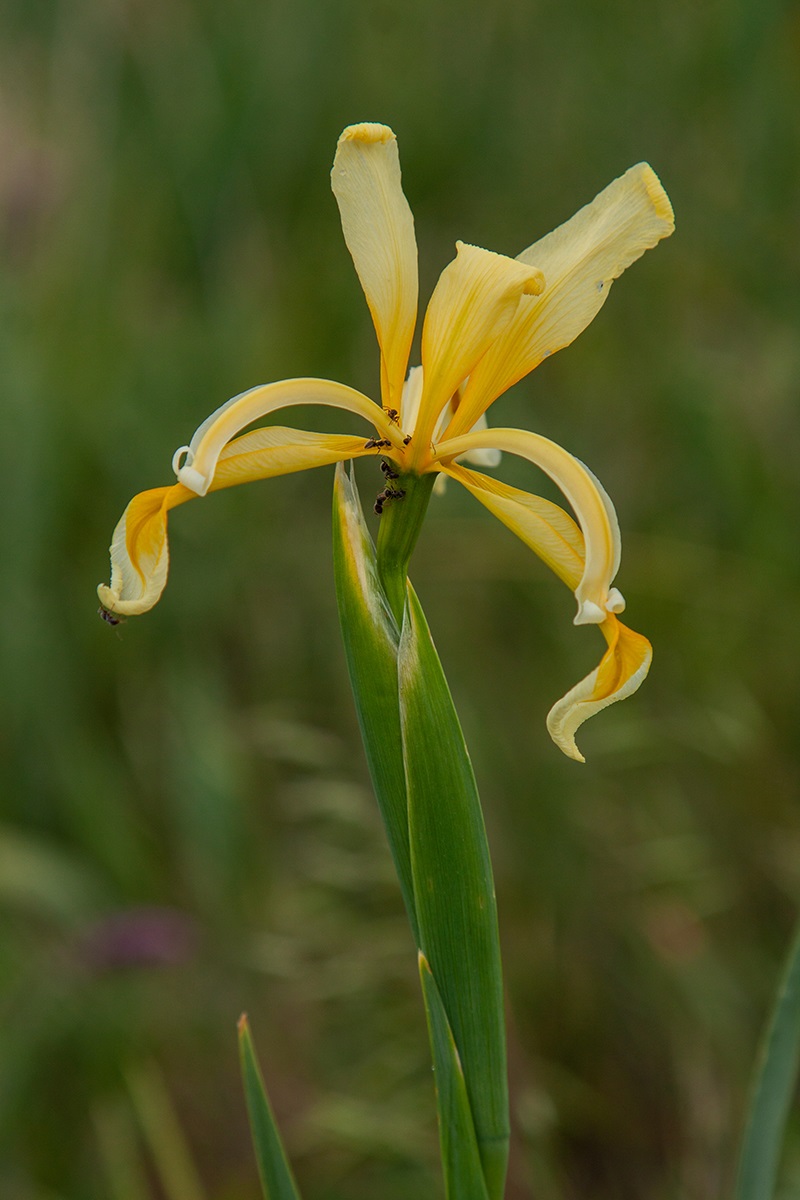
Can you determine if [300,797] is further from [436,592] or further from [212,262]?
[212,262]

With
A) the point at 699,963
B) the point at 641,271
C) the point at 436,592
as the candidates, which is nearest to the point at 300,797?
the point at 436,592

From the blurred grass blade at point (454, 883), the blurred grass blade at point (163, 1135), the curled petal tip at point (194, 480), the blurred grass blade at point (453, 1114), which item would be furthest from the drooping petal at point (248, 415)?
the blurred grass blade at point (163, 1135)

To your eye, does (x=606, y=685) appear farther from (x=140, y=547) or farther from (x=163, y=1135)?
(x=163, y=1135)

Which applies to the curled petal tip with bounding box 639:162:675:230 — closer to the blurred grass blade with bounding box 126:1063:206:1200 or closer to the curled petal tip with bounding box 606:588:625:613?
the curled petal tip with bounding box 606:588:625:613

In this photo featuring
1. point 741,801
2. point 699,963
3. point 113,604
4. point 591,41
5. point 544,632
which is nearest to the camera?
point 113,604

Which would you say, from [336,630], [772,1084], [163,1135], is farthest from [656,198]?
[336,630]

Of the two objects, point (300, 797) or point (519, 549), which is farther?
point (519, 549)

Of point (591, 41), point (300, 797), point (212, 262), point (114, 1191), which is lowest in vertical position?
point (114, 1191)
